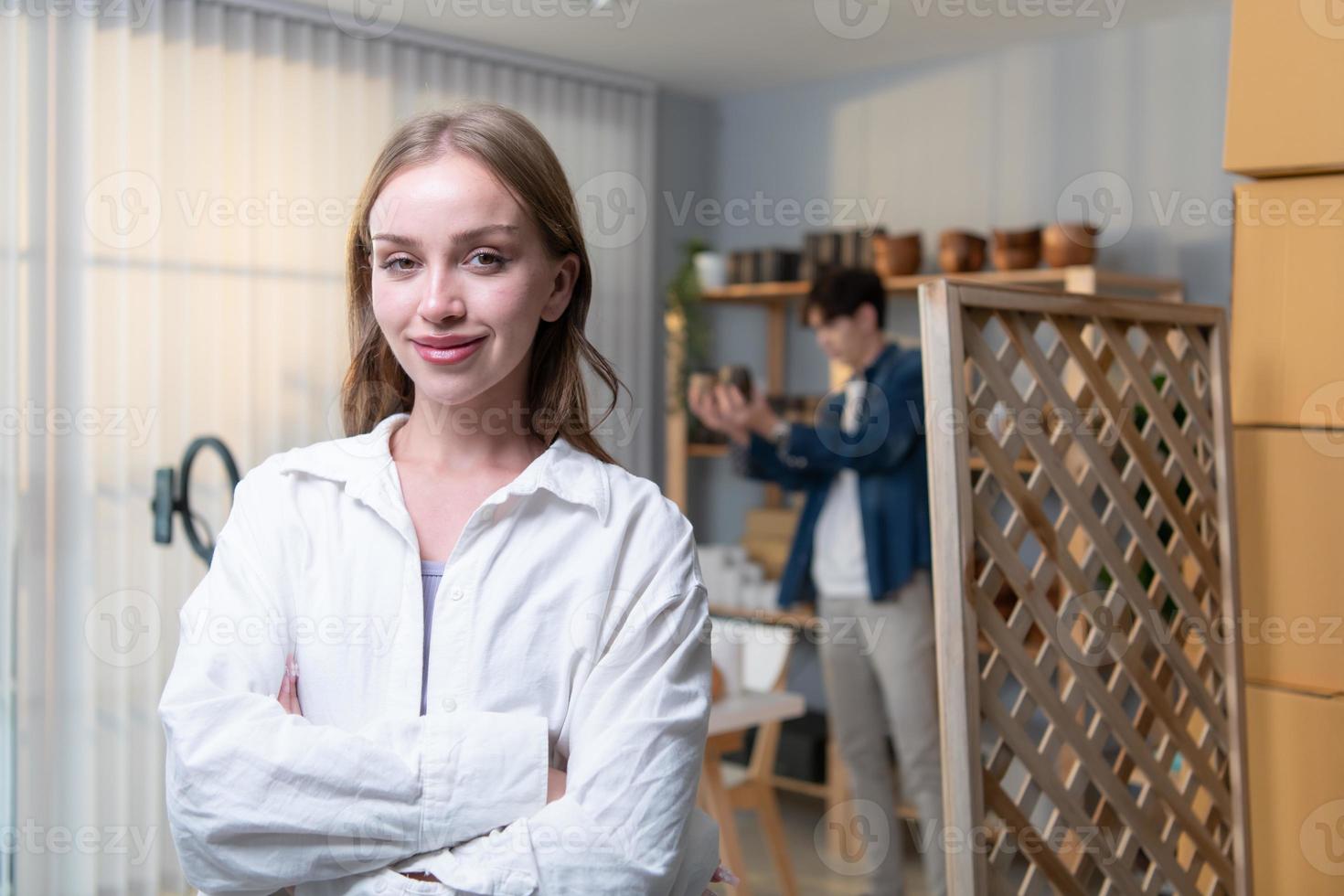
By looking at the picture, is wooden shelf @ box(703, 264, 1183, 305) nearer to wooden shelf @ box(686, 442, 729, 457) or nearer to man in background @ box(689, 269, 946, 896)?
man in background @ box(689, 269, 946, 896)

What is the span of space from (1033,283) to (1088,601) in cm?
209

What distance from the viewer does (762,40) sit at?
4.18 metres

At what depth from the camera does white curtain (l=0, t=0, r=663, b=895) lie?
11.0 feet

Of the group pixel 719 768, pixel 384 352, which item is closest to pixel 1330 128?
pixel 384 352

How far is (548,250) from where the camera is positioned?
3.95 ft

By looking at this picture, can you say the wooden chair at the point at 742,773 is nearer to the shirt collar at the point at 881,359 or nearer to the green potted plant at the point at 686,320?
the shirt collar at the point at 881,359

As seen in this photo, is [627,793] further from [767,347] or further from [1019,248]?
[767,347]

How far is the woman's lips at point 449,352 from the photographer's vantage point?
3.78 ft

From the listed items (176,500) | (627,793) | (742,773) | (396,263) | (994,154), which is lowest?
(742,773)

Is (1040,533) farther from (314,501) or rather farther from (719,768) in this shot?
(719,768)

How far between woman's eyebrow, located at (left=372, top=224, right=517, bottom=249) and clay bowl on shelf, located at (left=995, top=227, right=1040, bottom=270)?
298cm

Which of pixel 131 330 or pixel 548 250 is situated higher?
pixel 131 330

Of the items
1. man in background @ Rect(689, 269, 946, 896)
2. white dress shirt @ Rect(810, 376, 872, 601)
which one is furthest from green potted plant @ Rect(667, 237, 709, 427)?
white dress shirt @ Rect(810, 376, 872, 601)

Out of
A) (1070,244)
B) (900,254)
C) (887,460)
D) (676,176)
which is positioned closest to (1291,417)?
(887,460)
